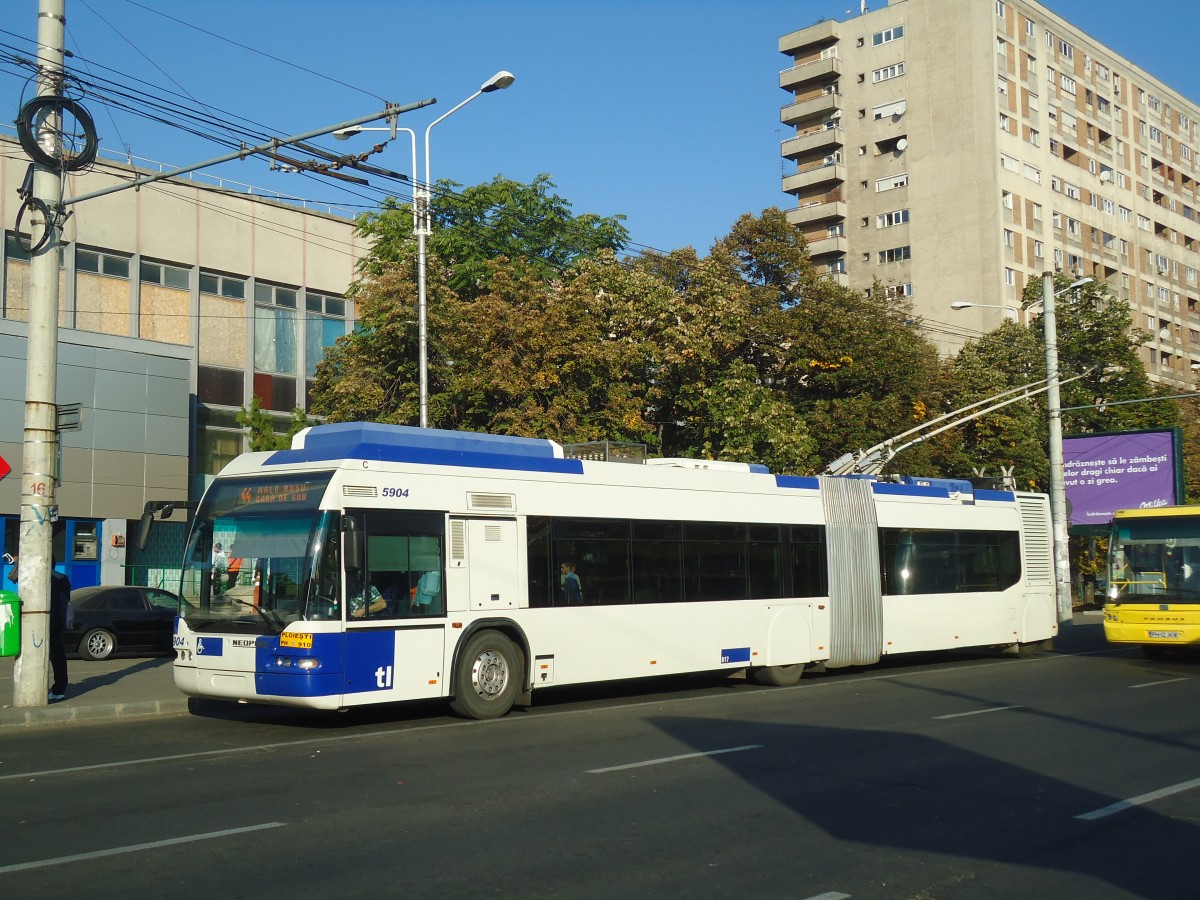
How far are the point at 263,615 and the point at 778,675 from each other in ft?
27.8

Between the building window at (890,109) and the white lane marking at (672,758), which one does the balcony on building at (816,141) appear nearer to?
the building window at (890,109)

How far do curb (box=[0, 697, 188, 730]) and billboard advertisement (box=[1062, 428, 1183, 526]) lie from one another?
28.3 m

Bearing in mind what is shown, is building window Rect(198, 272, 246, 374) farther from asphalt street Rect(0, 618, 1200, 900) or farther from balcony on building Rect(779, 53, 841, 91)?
balcony on building Rect(779, 53, 841, 91)

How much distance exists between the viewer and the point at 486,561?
13.8 m

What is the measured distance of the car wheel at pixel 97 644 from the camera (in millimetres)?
21914

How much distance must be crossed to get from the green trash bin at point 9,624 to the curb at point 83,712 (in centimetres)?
95

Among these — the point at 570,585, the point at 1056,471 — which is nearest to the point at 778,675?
the point at 570,585

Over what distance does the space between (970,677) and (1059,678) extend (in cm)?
131

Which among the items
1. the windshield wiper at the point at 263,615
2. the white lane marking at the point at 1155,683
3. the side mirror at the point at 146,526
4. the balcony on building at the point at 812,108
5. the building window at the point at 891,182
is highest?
the balcony on building at the point at 812,108

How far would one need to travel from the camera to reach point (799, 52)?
76375 mm

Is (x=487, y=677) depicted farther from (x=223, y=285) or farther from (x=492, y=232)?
(x=223, y=285)

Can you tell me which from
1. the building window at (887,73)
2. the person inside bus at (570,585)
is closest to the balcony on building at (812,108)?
the building window at (887,73)

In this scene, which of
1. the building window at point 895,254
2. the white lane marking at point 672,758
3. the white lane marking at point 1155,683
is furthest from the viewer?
the building window at point 895,254

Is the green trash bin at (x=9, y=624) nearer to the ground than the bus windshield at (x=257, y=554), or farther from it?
nearer to the ground
